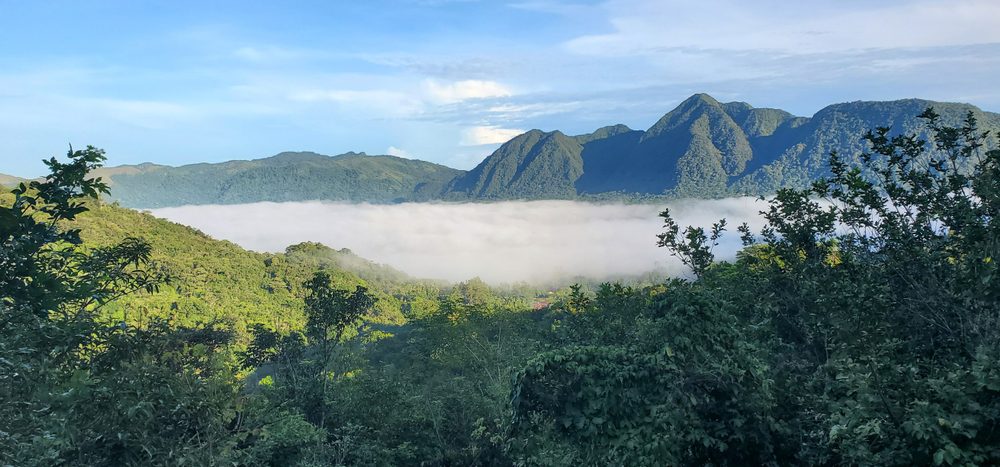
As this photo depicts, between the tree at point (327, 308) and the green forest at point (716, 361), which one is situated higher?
the green forest at point (716, 361)

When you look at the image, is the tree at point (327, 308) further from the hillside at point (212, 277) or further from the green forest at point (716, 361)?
the hillside at point (212, 277)

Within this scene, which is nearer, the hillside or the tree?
the tree

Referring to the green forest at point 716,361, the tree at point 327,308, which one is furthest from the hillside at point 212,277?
the green forest at point 716,361

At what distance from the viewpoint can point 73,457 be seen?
8.57 metres

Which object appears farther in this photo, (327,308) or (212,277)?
(212,277)

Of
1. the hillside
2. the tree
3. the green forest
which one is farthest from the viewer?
the hillside

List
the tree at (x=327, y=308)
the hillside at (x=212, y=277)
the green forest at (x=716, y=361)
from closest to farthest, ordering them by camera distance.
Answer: the green forest at (x=716, y=361), the tree at (x=327, y=308), the hillside at (x=212, y=277)

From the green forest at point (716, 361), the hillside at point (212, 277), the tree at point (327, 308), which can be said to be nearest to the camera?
the green forest at point (716, 361)

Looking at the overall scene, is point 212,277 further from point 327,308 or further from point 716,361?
point 716,361

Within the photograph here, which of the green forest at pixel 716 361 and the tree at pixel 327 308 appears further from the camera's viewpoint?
the tree at pixel 327 308

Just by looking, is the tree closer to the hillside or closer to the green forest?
the green forest

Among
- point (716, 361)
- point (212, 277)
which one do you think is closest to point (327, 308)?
point (716, 361)

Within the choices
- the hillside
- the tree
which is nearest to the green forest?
the tree

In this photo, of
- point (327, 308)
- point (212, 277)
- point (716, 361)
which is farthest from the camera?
point (212, 277)
